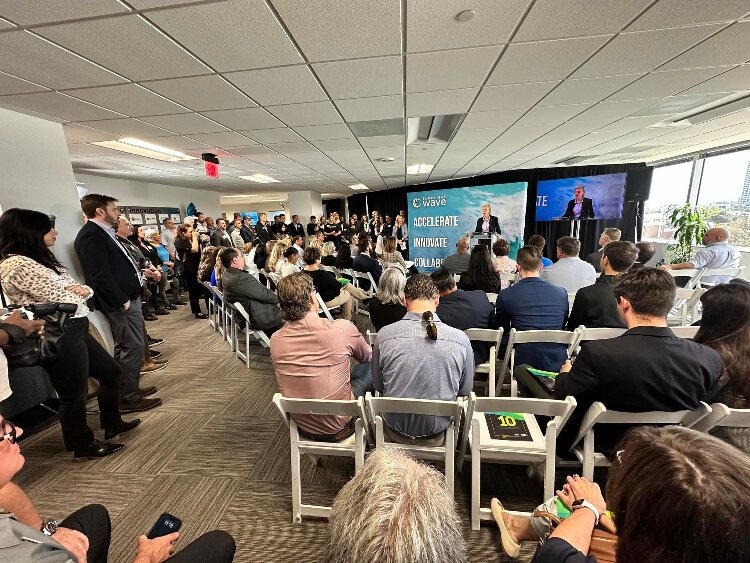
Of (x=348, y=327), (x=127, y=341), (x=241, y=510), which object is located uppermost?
(x=348, y=327)

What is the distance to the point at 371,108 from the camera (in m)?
3.20

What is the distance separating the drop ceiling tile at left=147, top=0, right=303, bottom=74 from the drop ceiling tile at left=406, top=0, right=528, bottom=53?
0.77 meters

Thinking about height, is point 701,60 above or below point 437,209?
above

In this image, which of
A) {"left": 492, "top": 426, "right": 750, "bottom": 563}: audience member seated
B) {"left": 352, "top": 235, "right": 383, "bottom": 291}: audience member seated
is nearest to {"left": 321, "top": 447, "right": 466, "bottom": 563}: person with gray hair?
{"left": 492, "top": 426, "right": 750, "bottom": 563}: audience member seated

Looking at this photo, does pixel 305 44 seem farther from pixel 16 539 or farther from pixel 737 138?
pixel 737 138

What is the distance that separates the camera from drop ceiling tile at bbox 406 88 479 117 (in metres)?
2.90

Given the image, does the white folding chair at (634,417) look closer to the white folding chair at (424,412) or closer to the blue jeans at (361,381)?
the white folding chair at (424,412)

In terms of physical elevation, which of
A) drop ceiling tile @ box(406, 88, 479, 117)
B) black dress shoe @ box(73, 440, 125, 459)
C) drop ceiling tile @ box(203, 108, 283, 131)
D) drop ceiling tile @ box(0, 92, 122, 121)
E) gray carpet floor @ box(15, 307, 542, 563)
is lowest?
gray carpet floor @ box(15, 307, 542, 563)

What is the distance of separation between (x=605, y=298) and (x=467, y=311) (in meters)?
1.01

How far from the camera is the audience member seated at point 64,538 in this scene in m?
0.79

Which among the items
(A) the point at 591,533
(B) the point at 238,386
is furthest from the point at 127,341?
(A) the point at 591,533

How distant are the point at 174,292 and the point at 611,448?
6981 millimetres

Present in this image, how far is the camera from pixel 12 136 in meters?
3.00

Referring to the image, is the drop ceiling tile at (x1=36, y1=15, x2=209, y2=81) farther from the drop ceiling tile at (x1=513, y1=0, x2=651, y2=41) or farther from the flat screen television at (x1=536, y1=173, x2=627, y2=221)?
the flat screen television at (x1=536, y1=173, x2=627, y2=221)
